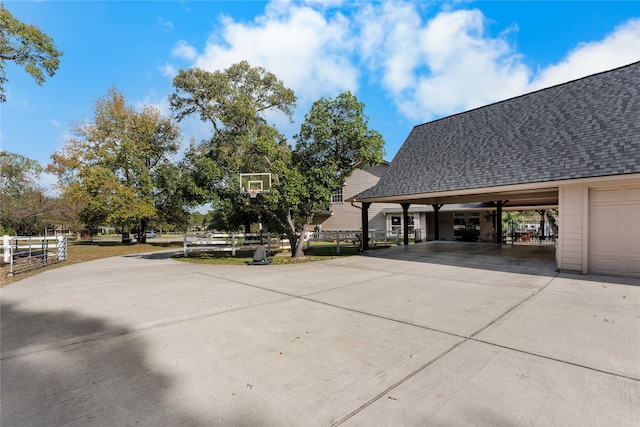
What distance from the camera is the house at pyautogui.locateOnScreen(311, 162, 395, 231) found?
2612 centimetres

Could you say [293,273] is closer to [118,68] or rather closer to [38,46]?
[118,68]

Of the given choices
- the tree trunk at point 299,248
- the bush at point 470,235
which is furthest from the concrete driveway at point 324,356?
the bush at point 470,235

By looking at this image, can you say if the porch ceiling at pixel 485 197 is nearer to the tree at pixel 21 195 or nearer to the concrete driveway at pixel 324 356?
the concrete driveway at pixel 324 356

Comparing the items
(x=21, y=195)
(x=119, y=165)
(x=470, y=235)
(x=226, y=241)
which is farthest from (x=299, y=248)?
(x=21, y=195)

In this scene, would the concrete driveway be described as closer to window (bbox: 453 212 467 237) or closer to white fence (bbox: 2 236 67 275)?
white fence (bbox: 2 236 67 275)

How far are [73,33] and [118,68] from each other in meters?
1.85

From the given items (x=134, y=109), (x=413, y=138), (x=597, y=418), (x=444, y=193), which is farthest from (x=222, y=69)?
(x=597, y=418)

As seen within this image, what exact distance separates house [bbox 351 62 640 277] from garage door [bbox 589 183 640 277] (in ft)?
0.06

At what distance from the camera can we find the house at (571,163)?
7797 mm

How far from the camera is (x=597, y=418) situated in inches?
88.8

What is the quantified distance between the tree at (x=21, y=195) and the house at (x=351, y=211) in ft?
78.9

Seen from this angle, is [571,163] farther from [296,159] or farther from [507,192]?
[296,159]

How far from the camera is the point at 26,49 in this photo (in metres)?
13.4

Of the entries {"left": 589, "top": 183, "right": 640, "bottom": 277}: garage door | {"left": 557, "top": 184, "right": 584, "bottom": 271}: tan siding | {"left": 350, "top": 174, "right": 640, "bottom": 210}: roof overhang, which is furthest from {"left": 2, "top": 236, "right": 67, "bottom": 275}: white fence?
{"left": 589, "top": 183, "right": 640, "bottom": 277}: garage door
